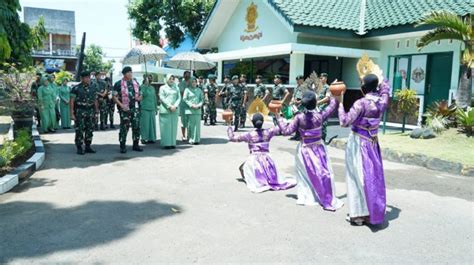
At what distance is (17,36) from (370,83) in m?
11.1

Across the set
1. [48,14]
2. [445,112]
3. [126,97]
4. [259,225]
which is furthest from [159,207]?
[48,14]

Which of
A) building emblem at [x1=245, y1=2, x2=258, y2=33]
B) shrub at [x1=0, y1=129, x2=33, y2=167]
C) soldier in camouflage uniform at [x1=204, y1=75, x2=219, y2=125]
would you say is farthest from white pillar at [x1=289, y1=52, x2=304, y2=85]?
shrub at [x1=0, y1=129, x2=33, y2=167]

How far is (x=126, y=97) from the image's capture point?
874 centimetres

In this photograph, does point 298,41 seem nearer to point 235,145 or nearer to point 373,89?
point 235,145

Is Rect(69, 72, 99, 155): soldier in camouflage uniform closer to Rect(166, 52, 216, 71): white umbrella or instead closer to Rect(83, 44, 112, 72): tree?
Rect(166, 52, 216, 71): white umbrella

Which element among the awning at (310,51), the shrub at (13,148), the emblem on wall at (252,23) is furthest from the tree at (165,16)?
the shrub at (13,148)

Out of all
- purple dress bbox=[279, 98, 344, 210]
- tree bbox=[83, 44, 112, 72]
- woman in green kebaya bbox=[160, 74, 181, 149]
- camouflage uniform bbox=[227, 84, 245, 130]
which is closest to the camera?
purple dress bbox=[279, 98, 344, 210]

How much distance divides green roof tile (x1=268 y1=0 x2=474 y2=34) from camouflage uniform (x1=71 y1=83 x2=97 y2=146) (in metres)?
8.57

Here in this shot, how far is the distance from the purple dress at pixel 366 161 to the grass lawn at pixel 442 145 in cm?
400

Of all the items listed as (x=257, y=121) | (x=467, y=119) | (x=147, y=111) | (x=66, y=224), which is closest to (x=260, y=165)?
(x=257, y=121)

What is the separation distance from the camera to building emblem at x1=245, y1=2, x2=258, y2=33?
1906cm

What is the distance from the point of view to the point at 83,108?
27.9ft

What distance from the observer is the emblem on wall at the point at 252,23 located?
19.0 metres

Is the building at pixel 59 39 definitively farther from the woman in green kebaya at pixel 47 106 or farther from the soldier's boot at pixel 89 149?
the soldier's boot at pixel 89 149
